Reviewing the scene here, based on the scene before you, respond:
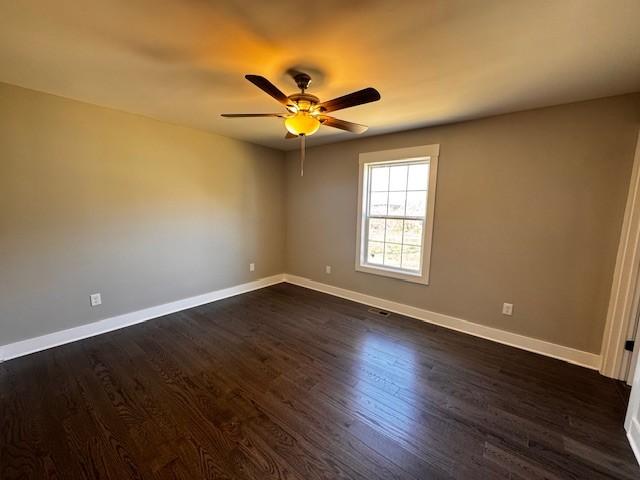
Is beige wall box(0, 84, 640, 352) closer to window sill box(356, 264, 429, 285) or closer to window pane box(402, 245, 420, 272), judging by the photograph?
window sill box(356, 264, 429, 285)

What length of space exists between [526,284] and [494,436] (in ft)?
5.04

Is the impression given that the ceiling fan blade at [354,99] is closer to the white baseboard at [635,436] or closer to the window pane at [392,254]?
the window pane at [392,254]

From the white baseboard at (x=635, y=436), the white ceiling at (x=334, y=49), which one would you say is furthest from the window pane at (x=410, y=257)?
the white baseboard at (x=635, y=436)

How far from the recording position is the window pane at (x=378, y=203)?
350cm

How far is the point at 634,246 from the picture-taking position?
1.97 metres

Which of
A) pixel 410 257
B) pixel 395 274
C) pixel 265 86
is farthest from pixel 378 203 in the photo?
pixel 265 86

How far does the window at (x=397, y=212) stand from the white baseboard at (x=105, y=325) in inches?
82.6

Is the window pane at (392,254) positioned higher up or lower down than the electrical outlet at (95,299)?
higher up

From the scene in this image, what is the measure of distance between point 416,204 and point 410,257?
0.67 meters

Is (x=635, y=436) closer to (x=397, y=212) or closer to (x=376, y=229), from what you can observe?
(x=397, y=212)

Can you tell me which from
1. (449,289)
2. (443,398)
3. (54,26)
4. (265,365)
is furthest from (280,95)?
(449,289)

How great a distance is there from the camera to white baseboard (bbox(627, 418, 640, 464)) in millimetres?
1434

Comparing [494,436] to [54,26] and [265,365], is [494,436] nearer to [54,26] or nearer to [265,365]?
[265,365]

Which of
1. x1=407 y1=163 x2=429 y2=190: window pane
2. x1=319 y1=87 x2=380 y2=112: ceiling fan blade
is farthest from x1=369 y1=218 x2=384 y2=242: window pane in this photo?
x1=319 y1=87 x2=380 y2=112: ceiling fan blade
